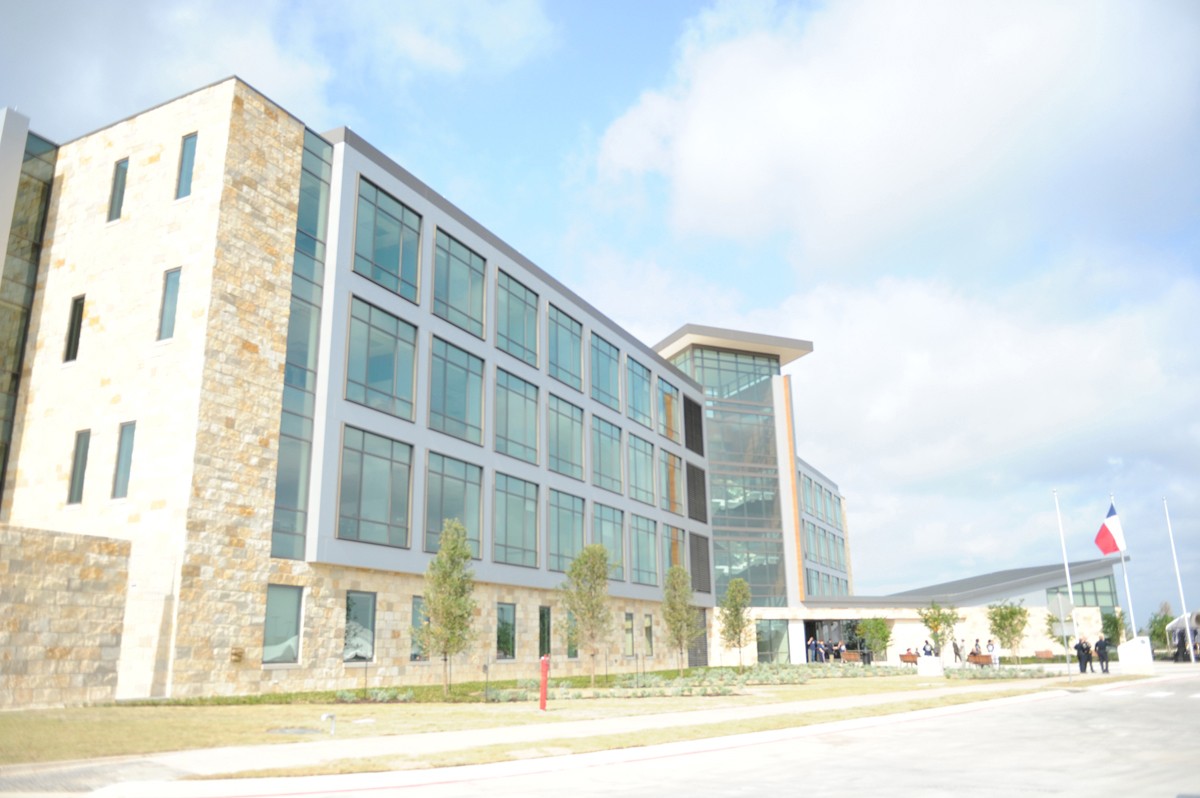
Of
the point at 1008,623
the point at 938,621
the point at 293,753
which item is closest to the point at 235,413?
the point at 293,753

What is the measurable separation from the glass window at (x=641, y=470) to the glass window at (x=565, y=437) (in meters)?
6.31

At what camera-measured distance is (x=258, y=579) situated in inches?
1000

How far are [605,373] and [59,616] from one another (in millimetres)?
31655

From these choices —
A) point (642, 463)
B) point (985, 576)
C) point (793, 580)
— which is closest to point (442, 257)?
point (642, 463)

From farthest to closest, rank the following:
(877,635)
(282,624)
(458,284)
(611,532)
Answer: (877,635), (611,532), (458,284), (282,624)

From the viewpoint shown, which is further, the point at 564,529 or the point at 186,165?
the point at 564,529

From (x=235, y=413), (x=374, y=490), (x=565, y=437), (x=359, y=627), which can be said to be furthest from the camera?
(x=565, y=437)

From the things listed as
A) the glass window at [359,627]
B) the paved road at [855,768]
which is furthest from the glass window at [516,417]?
the paved road at [855,768]

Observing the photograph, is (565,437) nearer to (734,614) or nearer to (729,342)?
(734,614)

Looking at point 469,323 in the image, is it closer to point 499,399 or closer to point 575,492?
point 499,399

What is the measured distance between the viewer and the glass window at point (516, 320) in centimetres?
3953

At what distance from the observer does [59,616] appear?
70.2 feet

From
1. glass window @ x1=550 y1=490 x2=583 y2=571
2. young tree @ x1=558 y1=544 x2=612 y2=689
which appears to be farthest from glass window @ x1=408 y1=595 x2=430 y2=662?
glass window @ x1=550 y1=490 x2=583 y2=571

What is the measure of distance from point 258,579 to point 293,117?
14532 mm
